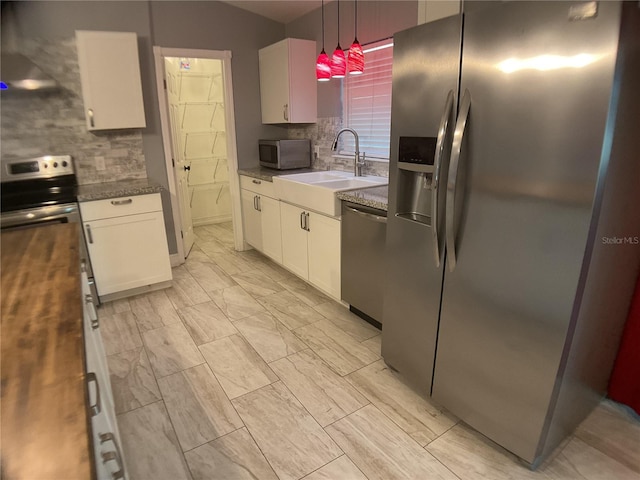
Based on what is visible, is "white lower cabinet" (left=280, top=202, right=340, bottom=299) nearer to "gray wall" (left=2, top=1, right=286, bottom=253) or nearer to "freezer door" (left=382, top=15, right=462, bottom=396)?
"freezer door" (left=382, top=15, right=462, bottom=396)

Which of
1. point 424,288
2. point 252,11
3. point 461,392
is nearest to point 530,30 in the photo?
point 424,288

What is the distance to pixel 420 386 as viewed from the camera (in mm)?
1972

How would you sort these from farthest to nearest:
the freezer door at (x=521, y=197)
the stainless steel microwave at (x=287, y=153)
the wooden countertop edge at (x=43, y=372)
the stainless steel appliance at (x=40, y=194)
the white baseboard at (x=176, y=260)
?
the white baseboard at (x=176, y=260) < the stainless steel microwave at (x=287, y=153) < the stainless steel appliance at (x=40, y=194) < the freezer door at (x=521, y=197) < the wooden countertop edge at (x=43, y=372)

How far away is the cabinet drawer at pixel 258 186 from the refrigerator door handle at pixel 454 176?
2124 mm

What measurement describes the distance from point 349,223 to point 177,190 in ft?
6.91

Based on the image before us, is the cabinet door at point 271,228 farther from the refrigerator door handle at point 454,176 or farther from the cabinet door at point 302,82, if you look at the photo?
the refrigerator door handle at point 454,176

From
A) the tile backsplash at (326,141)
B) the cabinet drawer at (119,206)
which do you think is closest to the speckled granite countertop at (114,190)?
the cabinet drawer at (119,206)

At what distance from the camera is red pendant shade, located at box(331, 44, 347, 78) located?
2.55m

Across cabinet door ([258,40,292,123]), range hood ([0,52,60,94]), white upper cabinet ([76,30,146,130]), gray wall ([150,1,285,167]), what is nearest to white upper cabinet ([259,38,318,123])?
cabinet door ([258,40,292,123])

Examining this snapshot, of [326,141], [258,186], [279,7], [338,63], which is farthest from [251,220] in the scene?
[279,7]

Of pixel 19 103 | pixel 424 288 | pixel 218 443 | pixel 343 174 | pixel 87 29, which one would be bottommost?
pixel 218 443

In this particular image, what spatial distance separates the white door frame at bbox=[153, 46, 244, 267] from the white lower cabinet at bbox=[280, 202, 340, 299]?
1026 millimetres

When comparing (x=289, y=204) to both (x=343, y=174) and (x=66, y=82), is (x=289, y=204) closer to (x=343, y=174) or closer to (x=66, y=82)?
(x=343, y=174)

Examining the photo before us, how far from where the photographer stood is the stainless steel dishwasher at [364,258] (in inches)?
92.4
